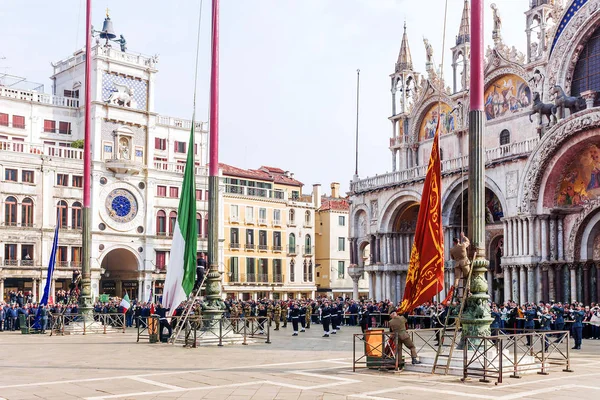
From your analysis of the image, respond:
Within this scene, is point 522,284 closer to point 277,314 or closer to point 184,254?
point 277,314

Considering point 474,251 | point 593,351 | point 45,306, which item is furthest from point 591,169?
point 45,306

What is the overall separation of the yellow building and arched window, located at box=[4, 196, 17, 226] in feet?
55.7

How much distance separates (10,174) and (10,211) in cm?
246

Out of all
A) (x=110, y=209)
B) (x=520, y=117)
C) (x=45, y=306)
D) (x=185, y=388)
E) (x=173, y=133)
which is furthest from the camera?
(x=173, y=133)

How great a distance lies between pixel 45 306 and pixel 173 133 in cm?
2969

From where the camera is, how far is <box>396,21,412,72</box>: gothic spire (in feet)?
157

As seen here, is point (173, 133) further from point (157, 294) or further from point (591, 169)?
point (591, 169)

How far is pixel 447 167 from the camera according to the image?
40062mm

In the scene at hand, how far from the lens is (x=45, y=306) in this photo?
3216 cm

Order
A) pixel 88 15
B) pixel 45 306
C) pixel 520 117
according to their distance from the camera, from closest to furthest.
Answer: pixel 88 15, pixel 45 306, pixel 520 117

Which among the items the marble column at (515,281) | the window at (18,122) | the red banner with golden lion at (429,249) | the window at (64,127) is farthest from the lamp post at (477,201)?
the window at (64,127)

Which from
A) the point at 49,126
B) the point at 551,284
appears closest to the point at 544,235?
the point at 551,284

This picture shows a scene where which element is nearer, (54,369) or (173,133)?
(54,369)

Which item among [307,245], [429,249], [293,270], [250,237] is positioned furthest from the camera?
[307,245]
